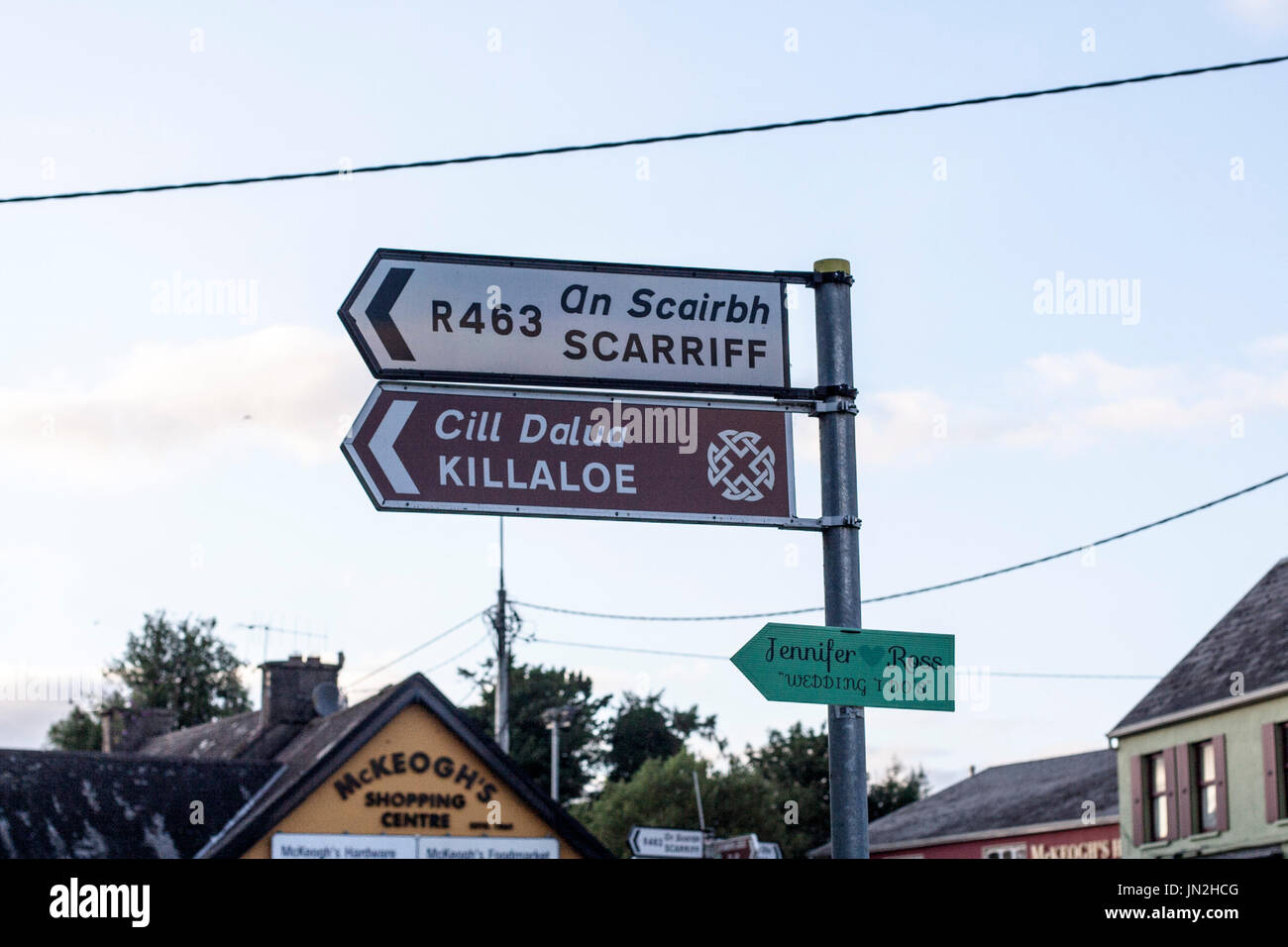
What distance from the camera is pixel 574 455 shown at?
5793mm

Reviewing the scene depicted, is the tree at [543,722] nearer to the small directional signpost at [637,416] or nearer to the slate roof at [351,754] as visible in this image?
the slate roof at [351,754]

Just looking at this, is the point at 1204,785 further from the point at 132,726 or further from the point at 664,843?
the point at 132,726

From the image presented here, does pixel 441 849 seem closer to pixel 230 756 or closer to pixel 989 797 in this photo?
pixel 230 756

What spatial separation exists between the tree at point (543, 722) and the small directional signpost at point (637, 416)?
62713 millimetres

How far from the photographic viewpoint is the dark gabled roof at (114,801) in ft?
84.9

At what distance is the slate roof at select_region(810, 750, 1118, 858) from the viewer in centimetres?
3828

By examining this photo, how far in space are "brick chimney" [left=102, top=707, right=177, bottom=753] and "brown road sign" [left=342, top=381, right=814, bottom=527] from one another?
41.3 metres

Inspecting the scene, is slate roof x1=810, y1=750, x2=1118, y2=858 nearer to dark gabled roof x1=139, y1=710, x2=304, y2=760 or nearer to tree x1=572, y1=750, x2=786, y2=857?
tree x1=572, y1=750, x2=786, y2=857

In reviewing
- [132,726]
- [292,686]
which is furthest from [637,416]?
[132,726]

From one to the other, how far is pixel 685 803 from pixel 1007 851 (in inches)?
959
